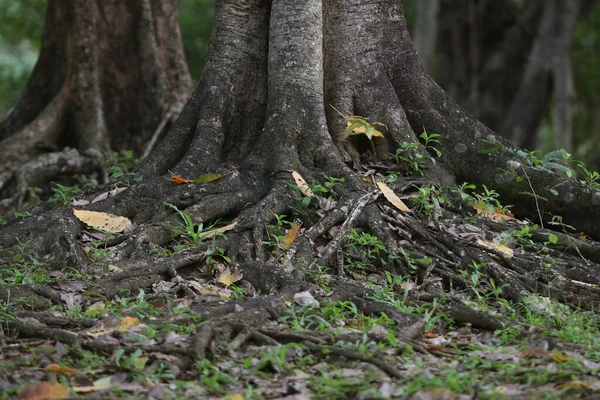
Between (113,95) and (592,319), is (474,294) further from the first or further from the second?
(113,95)

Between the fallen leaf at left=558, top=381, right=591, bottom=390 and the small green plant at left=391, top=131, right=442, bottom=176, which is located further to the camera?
the small green plant at left=391, top=131, right=442, bottom=176

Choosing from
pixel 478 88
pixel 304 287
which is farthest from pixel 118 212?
pixel 478 88

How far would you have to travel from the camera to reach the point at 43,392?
3426 millimetres

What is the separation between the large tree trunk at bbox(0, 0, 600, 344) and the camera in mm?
5293

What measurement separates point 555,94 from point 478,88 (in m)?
2.97

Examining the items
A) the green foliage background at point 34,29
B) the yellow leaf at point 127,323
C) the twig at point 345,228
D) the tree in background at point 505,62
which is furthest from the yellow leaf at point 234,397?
the tree in background at point 505,62

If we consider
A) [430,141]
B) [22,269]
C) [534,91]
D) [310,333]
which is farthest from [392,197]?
[534,91]

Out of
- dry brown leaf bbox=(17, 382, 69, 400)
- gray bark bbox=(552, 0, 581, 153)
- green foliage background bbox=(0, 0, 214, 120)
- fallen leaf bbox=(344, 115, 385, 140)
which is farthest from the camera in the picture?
gray bark bbox=(552, 0, 581, 153)

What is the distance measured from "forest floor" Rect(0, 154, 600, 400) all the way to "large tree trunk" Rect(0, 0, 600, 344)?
0.34 feet

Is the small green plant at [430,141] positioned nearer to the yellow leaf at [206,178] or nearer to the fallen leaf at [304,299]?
the yellow leaf at [206,178]

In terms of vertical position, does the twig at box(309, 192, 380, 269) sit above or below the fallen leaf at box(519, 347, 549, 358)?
above

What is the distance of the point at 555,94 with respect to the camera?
17766 mm

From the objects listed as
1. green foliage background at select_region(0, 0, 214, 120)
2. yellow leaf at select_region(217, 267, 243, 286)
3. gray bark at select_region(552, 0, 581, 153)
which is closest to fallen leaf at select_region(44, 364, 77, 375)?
yellow leaf at select_region(217, 267, 243, 286)

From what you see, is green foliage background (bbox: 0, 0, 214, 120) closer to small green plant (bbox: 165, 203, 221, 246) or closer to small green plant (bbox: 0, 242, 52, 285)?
small green plant (bbox: 0, 242, 52, 285)
